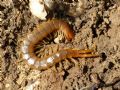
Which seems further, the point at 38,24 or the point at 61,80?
the point at 38,24

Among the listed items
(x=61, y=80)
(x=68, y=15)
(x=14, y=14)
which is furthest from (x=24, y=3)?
(x=61, y=80)

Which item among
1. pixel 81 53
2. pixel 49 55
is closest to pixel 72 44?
pixel 81 53

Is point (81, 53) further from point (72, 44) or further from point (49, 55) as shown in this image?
point (49, 55)

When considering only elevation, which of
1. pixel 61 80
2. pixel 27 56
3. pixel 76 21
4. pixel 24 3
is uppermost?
pixel 24 3

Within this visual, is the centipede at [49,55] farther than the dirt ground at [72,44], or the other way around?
the centipede at [49,55]

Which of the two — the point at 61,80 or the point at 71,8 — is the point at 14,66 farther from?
the point at 71,8

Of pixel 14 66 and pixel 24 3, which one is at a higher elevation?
pixel 24 3
